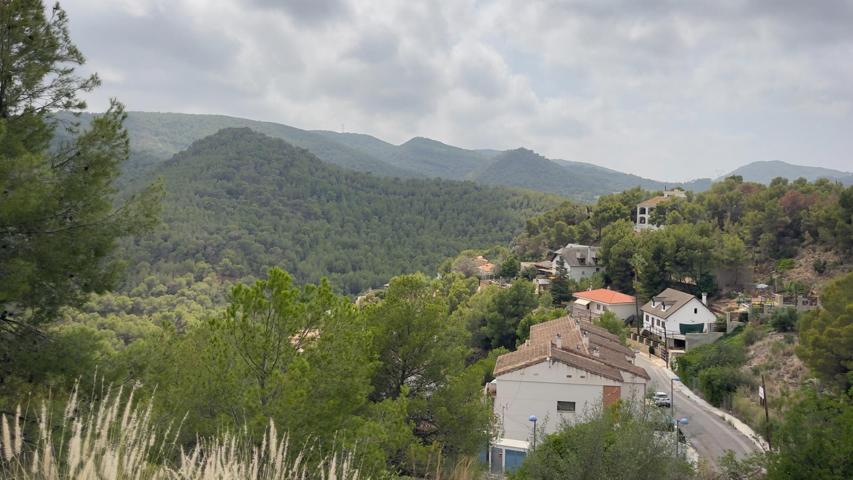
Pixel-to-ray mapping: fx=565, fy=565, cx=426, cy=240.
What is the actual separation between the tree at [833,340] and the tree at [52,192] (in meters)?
22.6

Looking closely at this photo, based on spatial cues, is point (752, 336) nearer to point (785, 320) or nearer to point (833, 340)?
point (785, 320)

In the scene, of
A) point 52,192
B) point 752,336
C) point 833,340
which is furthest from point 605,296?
point 52,192

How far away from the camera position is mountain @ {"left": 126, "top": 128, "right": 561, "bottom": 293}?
7431 centimetres

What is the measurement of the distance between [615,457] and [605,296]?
1224 inches

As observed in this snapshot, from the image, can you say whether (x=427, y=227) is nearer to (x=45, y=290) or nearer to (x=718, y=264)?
(x=718, y=264)

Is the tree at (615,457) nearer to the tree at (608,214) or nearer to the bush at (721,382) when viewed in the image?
the bush at (721,382)

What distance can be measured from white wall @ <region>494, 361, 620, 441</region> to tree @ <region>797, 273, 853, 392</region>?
Result: 7.84m

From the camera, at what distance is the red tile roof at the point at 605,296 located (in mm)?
39688

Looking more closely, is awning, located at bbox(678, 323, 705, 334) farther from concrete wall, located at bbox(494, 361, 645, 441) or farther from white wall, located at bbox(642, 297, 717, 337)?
concrete wall, located at bbox(494, 361, 645, 441)

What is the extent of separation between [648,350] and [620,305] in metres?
4.49

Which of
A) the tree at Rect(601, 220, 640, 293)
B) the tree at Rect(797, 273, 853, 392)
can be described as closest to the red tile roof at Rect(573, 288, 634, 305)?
the tree at Rect(601, 220, 640, 293)

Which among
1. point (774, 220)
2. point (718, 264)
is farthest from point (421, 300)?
point (774, 220)

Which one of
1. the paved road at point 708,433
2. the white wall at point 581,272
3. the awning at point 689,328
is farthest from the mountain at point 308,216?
the paved road at point 708,433

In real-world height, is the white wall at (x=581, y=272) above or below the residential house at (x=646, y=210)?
below
